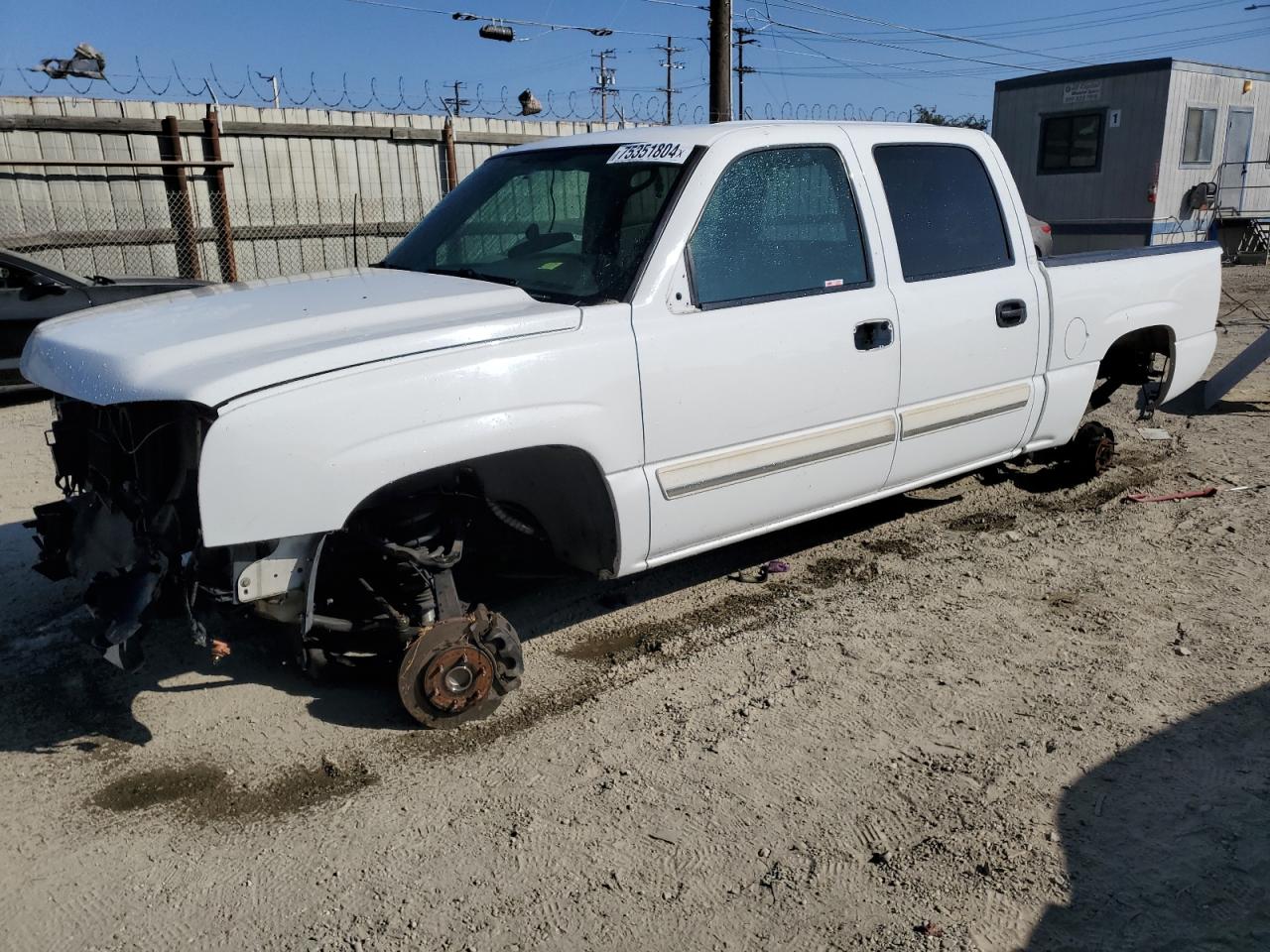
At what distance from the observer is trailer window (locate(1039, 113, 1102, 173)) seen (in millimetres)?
19328

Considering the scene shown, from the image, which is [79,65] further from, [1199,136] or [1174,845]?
[1199,136]

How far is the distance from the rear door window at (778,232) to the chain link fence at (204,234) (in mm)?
7141

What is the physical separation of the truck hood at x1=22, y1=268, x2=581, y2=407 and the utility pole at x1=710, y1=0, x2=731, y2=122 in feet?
34.0

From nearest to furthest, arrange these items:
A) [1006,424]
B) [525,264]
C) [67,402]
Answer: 1. [67,402]
2. [525,264]
3. [1006,424]

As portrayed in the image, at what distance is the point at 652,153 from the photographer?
163 inches

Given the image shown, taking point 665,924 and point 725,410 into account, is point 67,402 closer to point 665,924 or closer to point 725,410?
point 725,410

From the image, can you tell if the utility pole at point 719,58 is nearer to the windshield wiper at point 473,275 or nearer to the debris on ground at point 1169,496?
the debris on ground at point 1169,496

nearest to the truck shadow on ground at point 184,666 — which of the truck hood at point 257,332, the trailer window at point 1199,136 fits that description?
the truck hood at point 257,332

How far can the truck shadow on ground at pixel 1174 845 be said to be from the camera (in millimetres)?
2662

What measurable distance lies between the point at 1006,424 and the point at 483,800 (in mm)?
→ 3160

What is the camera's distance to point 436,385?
10.6 ft

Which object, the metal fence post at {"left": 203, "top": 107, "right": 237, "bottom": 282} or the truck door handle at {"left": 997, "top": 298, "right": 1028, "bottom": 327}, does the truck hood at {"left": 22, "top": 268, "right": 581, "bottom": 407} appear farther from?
the metal fence post at {"left": 203, "top": 107, "right": 237, "bottom": 282}

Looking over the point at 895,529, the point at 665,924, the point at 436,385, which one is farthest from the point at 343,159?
the point at 665,924

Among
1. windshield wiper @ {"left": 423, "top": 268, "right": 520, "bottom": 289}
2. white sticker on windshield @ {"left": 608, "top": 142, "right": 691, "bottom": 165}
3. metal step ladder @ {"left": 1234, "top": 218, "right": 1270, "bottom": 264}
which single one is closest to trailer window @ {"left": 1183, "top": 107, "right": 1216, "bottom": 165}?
metal step ladder @ {"left": 1234, "top": 218, "right": 1270, "bottom": 264}
